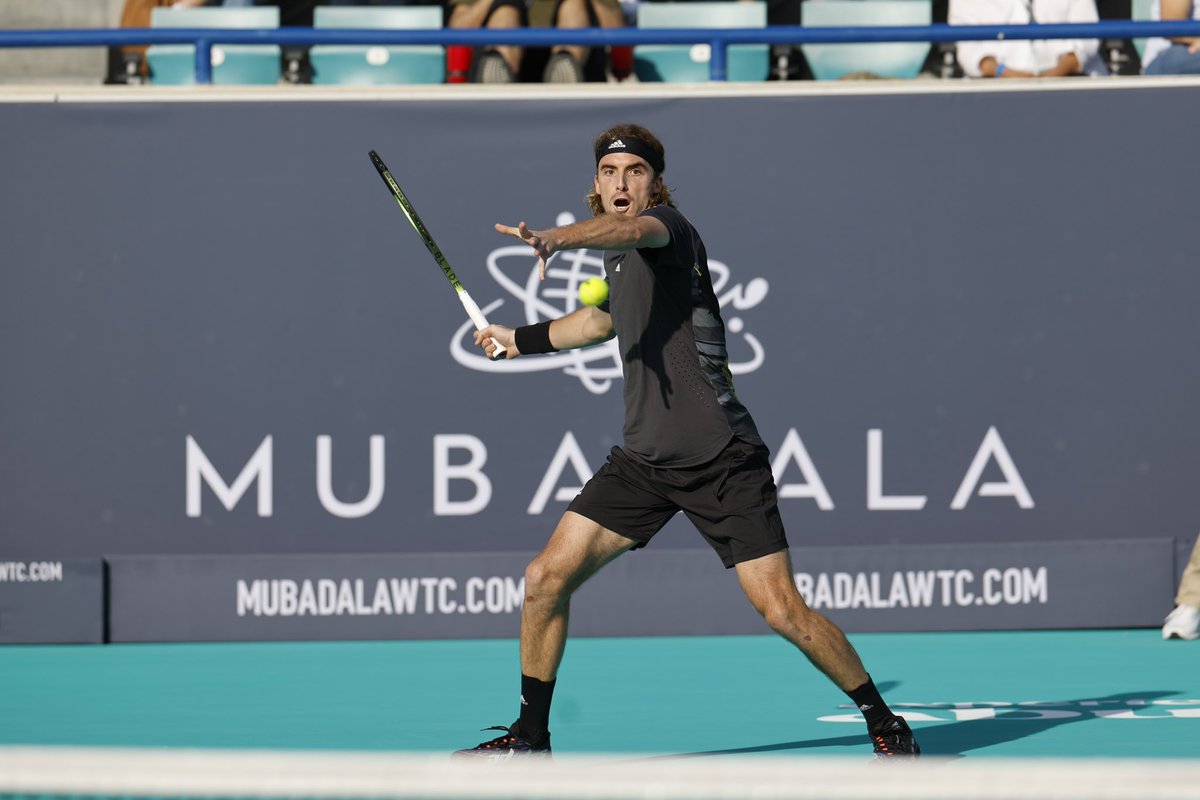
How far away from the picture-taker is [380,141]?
746 centimetres

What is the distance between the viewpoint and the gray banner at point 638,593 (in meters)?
7.29

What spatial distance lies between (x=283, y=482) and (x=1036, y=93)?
392cm

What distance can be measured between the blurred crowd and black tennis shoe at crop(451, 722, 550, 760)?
13.2 ft

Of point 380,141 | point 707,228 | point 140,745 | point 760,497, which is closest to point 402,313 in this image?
point 380,141

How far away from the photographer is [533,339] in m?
4.88

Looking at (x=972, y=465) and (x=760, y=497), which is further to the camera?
(x=972, y=465)

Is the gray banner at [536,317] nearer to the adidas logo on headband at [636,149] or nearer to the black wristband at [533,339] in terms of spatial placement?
the black wristband at [533,339]

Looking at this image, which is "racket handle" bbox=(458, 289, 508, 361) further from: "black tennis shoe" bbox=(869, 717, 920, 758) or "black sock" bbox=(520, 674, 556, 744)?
"black tennis shoe" bbox=(869, 717, 920, 758)

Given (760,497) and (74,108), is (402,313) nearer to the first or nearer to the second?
(74,108)

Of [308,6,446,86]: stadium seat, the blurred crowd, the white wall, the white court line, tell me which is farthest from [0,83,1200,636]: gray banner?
the white court line

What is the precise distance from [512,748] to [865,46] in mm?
5106

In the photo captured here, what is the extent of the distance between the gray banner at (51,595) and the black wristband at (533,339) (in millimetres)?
3243

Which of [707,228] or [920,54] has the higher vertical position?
[920,54]

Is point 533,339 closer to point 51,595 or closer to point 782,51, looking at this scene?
point 51,595
